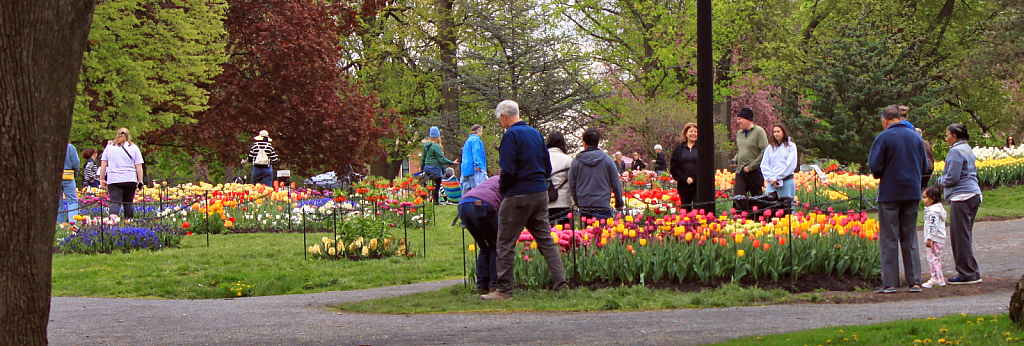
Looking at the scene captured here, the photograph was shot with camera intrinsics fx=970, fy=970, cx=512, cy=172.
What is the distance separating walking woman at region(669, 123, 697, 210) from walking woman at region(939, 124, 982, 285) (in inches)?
159

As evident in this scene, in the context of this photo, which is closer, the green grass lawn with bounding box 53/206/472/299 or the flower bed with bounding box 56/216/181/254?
the green grass lawn with bounding box 53/206/472/299

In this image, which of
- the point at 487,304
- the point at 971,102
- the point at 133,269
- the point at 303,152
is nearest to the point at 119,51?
the point at 303,152

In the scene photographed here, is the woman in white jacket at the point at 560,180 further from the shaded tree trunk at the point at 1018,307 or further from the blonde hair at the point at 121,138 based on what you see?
the blonde hair at the point at 121,138

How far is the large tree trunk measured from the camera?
4.30 meters

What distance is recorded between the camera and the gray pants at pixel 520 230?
315 inches

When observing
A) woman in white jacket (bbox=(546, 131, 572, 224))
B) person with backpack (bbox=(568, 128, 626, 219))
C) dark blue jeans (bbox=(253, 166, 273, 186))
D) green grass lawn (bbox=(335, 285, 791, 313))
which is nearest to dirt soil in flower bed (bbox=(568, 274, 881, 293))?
green grass lawn (bbox=(335, 285, 791, 313))

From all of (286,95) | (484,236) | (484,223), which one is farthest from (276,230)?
(286,95)

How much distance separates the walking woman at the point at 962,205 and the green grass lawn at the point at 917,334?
9.52 feet

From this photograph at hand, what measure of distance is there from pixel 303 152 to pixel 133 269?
19.4m

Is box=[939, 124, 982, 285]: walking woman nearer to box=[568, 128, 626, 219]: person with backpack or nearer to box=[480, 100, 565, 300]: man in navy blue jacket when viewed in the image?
box=[568, 128, 626, 219]: person with backpack

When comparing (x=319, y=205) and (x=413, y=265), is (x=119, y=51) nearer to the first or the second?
(x=319, y=205)

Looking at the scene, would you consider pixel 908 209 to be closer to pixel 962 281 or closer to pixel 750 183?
pixel 962 281

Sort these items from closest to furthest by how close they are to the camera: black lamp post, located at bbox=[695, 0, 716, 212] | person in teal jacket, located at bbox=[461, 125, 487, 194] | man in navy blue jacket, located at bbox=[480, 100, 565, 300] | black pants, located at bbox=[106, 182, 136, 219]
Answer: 1. man in navy blue jacket, located at bbox=[480, 100, 565, 300]
2. black lamp post, located at bbox=[695, 0, 716, 212]
3. black pants, located at bbox=[106, 182, 136, 219]
4. person in teal jacket, located at bbox=[461, 125, 487, 194]

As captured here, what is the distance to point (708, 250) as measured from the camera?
8.61 metres
